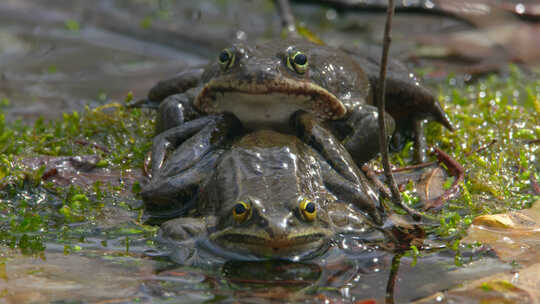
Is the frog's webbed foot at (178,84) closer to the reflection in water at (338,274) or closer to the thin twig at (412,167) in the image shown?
the thin twig at (412,167)

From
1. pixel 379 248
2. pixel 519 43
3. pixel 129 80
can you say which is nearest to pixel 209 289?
pixel 379 248

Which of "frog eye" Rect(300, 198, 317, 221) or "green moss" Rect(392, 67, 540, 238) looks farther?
"green moss" Rect(392, 67, 540, 238)

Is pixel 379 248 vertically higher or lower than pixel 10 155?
lower

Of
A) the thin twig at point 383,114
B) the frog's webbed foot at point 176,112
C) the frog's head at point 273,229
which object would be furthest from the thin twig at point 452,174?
the frog's webbed foot at point 176,112

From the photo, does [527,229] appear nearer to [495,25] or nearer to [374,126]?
[374,126]

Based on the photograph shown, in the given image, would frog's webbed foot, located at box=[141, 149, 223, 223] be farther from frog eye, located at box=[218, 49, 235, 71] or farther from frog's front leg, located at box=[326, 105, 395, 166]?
frog's front leg, located at box=[326, 105, 395, 166]

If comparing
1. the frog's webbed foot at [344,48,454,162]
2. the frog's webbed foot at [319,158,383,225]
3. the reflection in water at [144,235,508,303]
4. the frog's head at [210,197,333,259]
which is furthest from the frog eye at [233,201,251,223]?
the frog's webbed foot at [344,48,454,162]

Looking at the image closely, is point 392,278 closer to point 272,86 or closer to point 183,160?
point 272,86
